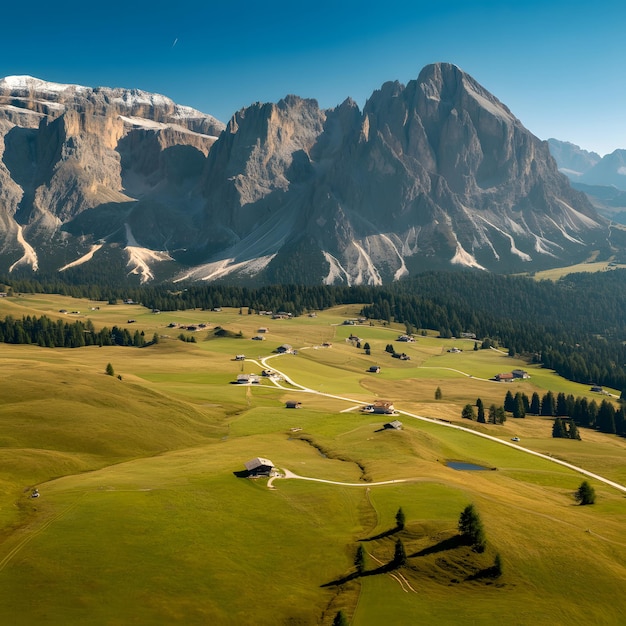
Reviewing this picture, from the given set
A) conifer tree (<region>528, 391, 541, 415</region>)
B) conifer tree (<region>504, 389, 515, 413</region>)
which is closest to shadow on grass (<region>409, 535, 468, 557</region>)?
conifer tree (<region>504, 389, 515, 413</region>)

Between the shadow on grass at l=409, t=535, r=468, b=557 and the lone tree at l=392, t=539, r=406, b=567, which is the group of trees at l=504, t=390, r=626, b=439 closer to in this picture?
the shadow on grass at l=409, t=535, r=468, b=557

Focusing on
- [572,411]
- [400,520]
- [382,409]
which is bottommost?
[572,411]

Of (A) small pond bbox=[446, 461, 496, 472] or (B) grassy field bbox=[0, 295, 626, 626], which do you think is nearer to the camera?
(B) grassy field bbox=[0, 295, 626, 626]

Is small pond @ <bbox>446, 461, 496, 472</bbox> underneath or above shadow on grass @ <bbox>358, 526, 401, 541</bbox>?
underneath

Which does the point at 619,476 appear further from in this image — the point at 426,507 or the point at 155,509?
the point at 155,509

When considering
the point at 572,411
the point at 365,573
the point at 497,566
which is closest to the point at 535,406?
the point at 572,411

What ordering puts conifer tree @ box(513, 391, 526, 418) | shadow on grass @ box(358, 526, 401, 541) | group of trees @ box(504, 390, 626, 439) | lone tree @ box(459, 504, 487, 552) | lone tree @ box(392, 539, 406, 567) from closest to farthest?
lone tree @ box(392, 539, 406, 567) < lone tree @ box(459, 504, 487, 552) < shadow on grass @ box(358, 526, 401, 541) < group of trees @ box(504, 390, 626, 439) < conifer tree @ box(513, 391, 526, 418)

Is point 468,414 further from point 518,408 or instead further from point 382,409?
point 382,409
